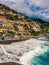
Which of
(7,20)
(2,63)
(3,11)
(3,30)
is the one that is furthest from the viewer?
(3,11)

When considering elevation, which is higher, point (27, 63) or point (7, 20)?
point (7, 20)

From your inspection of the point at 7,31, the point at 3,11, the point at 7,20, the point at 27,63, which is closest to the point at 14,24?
the point at 7,20

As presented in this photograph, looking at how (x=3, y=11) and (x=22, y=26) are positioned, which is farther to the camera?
(x=3, y=11)

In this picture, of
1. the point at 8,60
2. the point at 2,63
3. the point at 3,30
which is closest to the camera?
the point at 2,63

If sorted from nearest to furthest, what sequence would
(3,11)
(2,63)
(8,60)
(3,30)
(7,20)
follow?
(2,63)
(8,60)
(3,30)
(7,20)
(3,11)

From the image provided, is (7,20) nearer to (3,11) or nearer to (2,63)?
(3,11)

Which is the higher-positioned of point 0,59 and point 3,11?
point 3,11

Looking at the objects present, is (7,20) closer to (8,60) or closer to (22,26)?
(22,26)

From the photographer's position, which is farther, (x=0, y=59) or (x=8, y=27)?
(x=8, y=27)

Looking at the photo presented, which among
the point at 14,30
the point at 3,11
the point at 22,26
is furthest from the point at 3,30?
the point at 3,11
